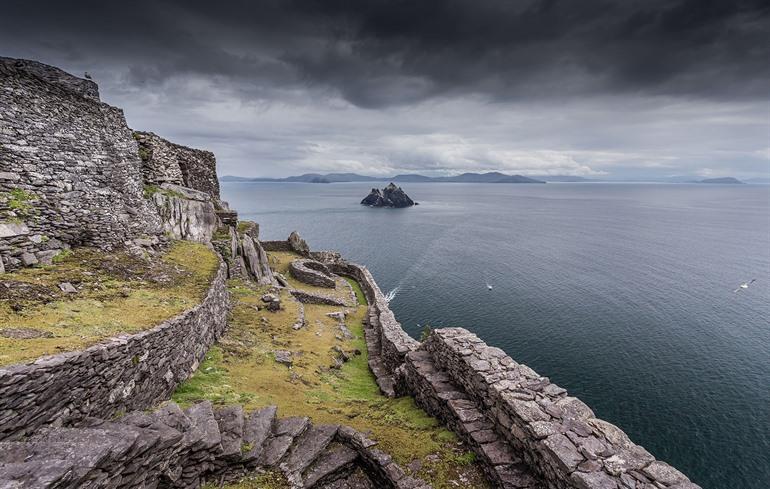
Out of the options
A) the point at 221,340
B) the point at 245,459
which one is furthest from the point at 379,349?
the point at 245,459

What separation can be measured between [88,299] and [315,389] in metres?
9.78

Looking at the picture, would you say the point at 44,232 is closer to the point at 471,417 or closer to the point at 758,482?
the point at 471,417

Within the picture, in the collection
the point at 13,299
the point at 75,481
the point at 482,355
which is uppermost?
the point at 13,299

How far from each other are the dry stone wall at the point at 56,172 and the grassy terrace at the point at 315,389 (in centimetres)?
830

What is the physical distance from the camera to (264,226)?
139000 millimetres

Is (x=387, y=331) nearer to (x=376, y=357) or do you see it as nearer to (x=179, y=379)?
(x=376, y=357)

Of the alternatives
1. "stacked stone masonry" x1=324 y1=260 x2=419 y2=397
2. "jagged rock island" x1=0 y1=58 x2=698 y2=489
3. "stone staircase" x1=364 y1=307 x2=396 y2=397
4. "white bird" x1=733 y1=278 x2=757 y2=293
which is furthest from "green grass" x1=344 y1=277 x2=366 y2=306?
"white bird" x1=733 y1=278 x2=757 y2=293

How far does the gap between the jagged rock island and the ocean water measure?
25041mm

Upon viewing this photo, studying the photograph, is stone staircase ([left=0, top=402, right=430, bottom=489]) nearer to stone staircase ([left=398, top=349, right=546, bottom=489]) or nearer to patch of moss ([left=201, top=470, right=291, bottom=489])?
patch of moss ([left=201, top=470, right=291, bottom=489])

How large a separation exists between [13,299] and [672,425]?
4357cm

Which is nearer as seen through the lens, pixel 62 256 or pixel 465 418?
pixel 465 418

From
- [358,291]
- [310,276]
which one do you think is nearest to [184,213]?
[310,276]

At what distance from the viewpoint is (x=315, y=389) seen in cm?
1738

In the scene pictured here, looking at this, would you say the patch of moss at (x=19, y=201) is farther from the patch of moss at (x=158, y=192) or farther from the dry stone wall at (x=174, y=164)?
the dry stone wall at (x=174, y=164)
